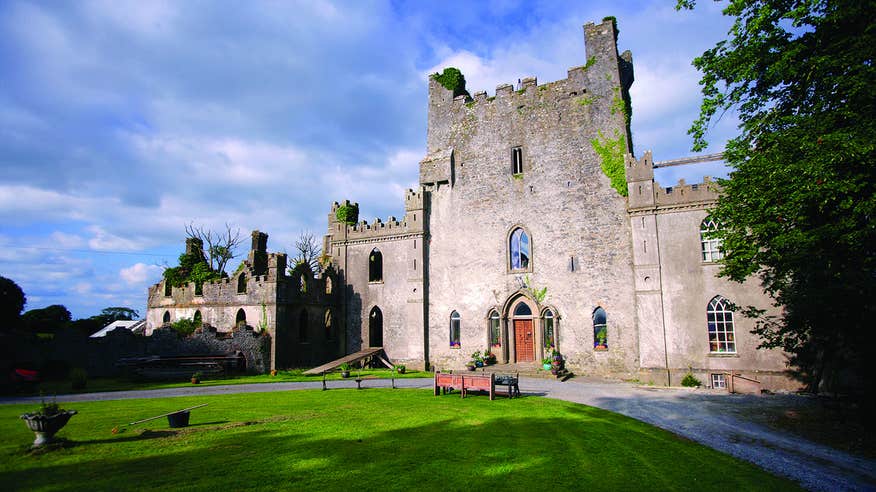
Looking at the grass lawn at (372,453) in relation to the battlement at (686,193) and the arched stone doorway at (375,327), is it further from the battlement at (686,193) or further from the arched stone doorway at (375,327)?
the arched stone doorway at (375,327)

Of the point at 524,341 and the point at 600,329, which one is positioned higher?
the point at 600,329

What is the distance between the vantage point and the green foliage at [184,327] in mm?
27763

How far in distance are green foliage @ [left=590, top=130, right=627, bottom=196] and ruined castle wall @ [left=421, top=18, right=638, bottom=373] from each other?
0.33 metres

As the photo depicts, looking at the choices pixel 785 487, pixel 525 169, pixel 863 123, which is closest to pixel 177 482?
pixel 785 487

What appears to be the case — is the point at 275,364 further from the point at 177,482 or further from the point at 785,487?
the point at 785,487

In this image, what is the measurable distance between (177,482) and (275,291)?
19.6 m

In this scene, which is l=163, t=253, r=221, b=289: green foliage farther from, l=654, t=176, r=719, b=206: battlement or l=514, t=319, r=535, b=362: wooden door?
l=654, t=176, r=719, b=206: battlement

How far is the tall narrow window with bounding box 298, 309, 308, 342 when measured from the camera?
28.9 meters

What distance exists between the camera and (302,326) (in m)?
29.3

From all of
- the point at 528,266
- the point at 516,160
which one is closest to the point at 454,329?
the point at 528,266

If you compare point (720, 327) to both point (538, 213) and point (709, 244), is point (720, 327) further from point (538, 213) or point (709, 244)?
point (538, 213)

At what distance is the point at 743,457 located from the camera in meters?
10.4

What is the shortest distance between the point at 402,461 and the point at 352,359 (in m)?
19.0

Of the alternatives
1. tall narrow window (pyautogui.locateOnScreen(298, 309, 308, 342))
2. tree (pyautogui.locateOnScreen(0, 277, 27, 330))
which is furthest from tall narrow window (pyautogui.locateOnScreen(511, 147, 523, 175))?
tree (pyautogui.locateOnScreen(0, 277, 27, 330))
